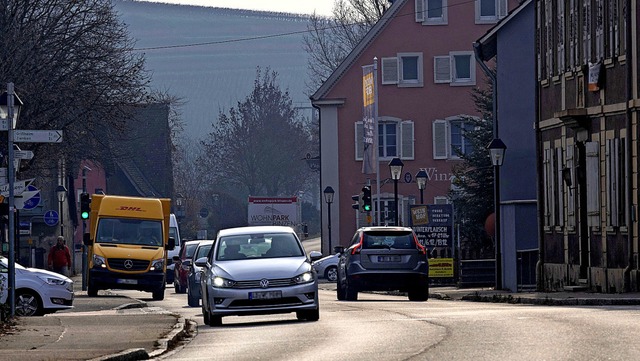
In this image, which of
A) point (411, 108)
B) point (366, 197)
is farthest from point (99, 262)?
point (411, 108)

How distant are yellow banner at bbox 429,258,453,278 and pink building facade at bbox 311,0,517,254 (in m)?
22.0

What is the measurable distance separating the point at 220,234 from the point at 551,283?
1484 cm

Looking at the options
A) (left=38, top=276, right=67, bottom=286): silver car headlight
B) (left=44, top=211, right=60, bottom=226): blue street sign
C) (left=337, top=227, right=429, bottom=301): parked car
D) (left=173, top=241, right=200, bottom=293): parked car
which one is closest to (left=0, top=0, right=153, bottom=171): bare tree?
(left=44, top=211, right=60, bottom=226): blue street sign

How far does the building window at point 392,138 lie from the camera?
7069 centimetres

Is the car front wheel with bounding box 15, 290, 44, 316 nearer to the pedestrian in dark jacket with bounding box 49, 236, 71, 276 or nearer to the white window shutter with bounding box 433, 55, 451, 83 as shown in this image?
the pedestrian in dark jacket with bounding box 49, 236, 71, 276

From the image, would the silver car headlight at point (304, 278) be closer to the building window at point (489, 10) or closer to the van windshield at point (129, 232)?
the van windshield at point (129, 232)

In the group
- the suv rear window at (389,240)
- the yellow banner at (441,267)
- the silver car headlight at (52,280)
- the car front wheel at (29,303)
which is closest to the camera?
the car front wheel at (29,303)

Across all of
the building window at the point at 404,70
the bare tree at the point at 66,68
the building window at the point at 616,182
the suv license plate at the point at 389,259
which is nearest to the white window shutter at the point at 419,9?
the building window at the point at 404,70

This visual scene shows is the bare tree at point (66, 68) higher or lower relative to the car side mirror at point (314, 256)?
higher

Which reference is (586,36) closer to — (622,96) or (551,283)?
(622,96)

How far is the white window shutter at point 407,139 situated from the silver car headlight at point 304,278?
47287mm

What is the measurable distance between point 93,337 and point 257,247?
4.82 meters

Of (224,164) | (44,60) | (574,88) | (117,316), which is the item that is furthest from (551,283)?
(224,164)

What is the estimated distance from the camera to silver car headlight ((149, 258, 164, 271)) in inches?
1585
